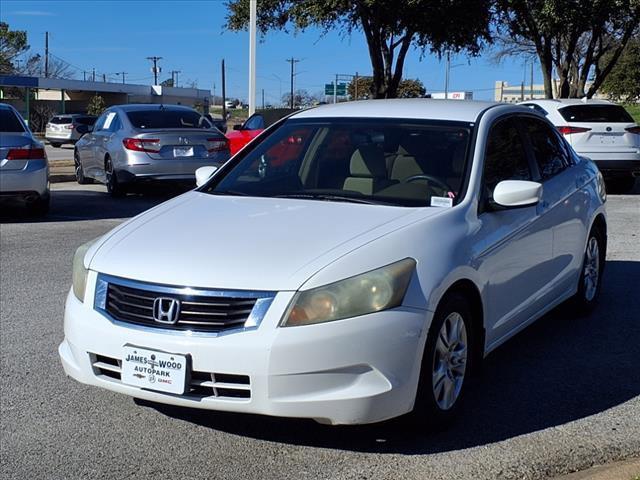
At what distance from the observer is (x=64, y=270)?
27.5 ft

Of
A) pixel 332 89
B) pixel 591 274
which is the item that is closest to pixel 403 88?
pixel 332 89

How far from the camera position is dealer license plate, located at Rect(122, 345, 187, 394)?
385cm

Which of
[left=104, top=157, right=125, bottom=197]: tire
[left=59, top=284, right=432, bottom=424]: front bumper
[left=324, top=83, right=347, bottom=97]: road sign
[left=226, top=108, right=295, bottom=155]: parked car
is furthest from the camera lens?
[left=324, top=83, right=347, bottom=97]: road sign

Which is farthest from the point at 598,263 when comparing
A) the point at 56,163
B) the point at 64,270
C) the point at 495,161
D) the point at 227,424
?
the point at 56,163

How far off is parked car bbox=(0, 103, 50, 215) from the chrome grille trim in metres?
7.94

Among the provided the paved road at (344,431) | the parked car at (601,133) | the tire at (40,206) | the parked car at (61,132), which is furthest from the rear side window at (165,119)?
the parked car at (61,132)

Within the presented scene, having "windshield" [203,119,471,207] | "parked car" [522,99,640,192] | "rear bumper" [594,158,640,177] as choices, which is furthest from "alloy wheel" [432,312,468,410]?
"rear bumper" [594,158,640,177]

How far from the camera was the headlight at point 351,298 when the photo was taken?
378 cm

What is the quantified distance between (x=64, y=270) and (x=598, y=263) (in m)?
4.76

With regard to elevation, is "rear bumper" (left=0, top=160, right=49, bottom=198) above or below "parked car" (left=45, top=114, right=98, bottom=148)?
above

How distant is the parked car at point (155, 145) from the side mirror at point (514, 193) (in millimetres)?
9615

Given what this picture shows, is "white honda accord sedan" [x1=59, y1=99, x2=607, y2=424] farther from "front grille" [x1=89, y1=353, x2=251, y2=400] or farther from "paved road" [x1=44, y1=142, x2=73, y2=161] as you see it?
"paved road" [x1=44, y1=142, x2=73, y2=161]

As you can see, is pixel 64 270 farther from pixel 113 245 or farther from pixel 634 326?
pixel 634 326

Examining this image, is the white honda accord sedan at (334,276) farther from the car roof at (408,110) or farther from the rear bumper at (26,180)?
the rear bumper at (26,180)
